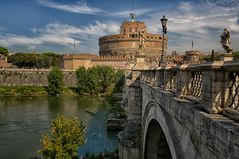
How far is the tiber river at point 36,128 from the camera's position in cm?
2027

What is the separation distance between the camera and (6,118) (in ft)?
102

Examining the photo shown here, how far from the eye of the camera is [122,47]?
73.2 metres

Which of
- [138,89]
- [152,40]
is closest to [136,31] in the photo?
[152,40]

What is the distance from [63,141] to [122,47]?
59.4 metres

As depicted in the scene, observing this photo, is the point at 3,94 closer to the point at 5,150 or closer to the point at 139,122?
the point at 5,150

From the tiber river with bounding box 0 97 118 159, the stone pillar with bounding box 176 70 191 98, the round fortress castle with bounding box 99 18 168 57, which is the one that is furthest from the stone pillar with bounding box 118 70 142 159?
the round fortress castle with bounding box 99 18 168 57

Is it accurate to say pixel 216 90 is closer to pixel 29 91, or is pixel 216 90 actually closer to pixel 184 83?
pixel 184 83

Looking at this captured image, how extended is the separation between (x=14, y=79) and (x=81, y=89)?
59.0ft

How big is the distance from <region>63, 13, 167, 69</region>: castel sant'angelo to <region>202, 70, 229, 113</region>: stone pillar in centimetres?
6183

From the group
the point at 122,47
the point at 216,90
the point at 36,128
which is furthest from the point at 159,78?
the point at 122,47

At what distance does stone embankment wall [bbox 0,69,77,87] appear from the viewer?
63250mm

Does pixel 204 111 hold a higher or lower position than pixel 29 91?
higher

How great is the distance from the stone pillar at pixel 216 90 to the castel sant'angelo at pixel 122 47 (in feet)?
203

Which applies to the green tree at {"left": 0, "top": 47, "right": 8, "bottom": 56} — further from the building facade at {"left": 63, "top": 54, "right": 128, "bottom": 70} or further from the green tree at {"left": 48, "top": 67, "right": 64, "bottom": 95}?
the green tree at {"left": 48, "top": 67, "right": 64, "bottom": 95}
